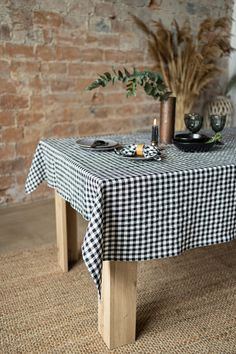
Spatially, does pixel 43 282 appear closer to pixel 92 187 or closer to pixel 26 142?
pixel 92 187

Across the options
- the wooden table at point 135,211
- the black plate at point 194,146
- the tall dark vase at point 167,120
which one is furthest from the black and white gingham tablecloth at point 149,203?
the tall dark vase at point 167,120

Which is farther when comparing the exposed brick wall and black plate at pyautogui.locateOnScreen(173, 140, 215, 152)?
the exposed brick wall

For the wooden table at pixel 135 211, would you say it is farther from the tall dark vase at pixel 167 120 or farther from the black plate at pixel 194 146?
the tall dark vase at pixel 167 120

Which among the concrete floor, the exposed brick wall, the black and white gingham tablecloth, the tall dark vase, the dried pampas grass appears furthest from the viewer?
the dried pampas grass

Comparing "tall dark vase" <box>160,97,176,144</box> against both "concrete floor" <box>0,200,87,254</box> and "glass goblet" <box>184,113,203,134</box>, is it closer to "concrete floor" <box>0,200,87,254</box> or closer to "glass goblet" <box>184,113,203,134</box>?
"glass goblet" <box>184,113,203,134</box>

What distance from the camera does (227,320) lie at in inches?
69.1

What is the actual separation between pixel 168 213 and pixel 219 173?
0.87 feet

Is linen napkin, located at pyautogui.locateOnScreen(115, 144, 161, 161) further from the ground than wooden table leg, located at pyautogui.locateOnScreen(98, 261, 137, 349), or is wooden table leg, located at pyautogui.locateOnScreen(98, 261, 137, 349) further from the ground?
linen napkin, located at pyautogui.locateOnScreen(115, 144, 161, 161)

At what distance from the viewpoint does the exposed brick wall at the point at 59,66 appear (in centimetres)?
296

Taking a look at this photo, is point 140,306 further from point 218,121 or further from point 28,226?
point 28,226

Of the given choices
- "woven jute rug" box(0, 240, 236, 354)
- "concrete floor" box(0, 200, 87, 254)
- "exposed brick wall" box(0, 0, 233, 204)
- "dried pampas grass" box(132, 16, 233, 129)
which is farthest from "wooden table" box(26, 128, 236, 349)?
"dried pampas grass" box(132, 16, 233, 129)

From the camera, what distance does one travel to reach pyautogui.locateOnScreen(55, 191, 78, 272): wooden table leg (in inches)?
81.4

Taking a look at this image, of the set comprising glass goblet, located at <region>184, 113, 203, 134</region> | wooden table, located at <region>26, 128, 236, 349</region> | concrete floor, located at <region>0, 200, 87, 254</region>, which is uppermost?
glass goblet, located at <region>184, 113, 203, 134</region>

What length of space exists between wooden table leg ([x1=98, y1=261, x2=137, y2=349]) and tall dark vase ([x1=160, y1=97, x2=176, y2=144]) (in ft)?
2.46
